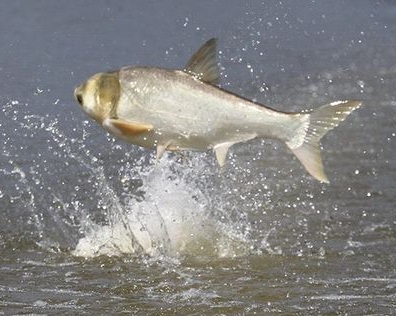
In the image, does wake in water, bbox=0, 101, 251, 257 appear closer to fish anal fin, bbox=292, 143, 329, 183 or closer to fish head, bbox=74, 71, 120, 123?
fish anal fin, bbox=292, 143, 329, 183

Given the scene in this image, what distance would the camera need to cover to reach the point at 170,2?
1836 centimetres

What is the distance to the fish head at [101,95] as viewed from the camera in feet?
17.2

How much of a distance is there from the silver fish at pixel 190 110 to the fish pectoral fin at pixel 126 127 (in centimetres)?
1

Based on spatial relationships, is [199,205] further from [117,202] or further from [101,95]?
[101,95]

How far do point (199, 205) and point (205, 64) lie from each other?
2.51m

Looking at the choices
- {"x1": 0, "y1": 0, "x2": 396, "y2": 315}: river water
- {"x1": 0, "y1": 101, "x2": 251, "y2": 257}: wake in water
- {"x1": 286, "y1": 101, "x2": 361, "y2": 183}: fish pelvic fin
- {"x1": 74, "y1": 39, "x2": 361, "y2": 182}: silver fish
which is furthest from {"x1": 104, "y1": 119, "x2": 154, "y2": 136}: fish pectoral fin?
{"x1": 0, "y1": 101, "x2": 251, "y2": 257}: wake in water

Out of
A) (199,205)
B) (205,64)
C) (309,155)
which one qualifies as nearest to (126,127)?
(205,64)

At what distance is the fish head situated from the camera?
17.2ft

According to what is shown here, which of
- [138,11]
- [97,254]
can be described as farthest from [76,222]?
[138,11]

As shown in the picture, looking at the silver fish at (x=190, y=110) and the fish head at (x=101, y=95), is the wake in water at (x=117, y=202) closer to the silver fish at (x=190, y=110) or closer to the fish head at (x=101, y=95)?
the silver fish at (x=190, y=110)

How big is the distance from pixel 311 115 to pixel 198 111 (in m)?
0.48

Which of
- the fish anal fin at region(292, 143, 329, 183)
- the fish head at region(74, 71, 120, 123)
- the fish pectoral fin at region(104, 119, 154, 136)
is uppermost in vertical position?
the fish head at region(74, 71, 120, 123)

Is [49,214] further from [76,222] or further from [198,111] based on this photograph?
[198,111]

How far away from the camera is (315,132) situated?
17.4 feet
